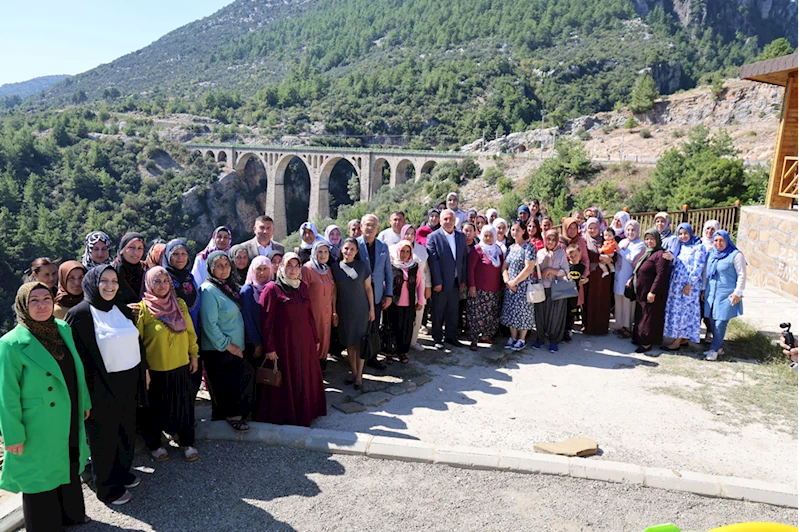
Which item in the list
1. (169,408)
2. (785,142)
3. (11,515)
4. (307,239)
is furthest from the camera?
(785,142)

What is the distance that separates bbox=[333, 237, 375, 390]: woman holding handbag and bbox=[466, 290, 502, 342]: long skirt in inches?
61.2

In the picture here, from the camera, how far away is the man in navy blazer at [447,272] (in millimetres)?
5793

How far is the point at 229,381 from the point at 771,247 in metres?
8.41

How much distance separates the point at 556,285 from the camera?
590 centimetres

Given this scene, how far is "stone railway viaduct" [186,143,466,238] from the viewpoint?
133 ft

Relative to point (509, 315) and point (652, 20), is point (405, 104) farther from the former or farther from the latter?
point (509, 315)

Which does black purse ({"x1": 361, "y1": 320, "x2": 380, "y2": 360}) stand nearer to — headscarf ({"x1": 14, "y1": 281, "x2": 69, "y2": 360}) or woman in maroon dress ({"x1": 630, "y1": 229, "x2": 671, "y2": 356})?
headscarf ({"x1": 14, "y1": 281, "x2": 69, "y2": 360})

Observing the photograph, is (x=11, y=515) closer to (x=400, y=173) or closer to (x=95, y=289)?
(x=95, y=289)

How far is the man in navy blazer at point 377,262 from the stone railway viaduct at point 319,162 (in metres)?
32.7

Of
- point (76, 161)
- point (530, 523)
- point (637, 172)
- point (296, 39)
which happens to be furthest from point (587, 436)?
point (296, 39)

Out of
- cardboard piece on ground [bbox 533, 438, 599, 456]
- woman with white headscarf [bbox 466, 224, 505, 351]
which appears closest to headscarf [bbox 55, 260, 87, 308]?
cardboard piece on ground [bbox 533, 438, 599, 456]

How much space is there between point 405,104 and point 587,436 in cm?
6334

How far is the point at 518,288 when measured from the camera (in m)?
5.93

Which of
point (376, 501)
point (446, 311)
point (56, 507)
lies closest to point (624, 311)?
point (446, 311)
